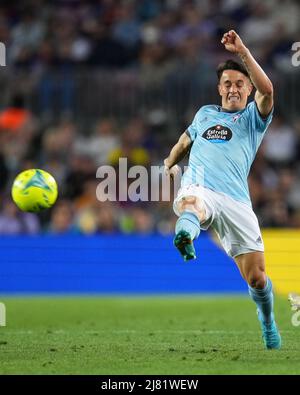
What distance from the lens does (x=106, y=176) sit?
17.0m

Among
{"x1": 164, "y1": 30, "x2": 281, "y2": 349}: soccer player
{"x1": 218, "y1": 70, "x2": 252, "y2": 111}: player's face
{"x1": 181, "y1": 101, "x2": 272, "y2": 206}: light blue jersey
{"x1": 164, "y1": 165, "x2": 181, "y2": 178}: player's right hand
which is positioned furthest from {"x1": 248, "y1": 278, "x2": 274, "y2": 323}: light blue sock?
{"x1": 218, "y1": 70, "x2": 252, "y2": 111}: player's face

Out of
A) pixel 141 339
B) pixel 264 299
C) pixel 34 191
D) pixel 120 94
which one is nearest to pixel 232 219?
pixel 264 299

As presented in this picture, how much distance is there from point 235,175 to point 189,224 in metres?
1.08

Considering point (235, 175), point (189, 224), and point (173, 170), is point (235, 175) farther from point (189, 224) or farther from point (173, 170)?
point (189, 224)

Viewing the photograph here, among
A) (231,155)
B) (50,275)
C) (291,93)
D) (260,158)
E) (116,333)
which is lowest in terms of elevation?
(116,333)

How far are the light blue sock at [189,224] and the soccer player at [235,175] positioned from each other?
23 cm

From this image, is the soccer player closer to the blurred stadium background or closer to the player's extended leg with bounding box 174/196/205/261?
the player's extended leg with bounding box 174/196/205/261

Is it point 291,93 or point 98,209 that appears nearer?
point 98,209

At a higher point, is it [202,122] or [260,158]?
[260,158]

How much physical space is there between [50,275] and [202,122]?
812 centimetres

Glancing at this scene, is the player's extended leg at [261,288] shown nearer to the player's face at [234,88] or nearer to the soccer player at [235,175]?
the soccer player at [235,175]
